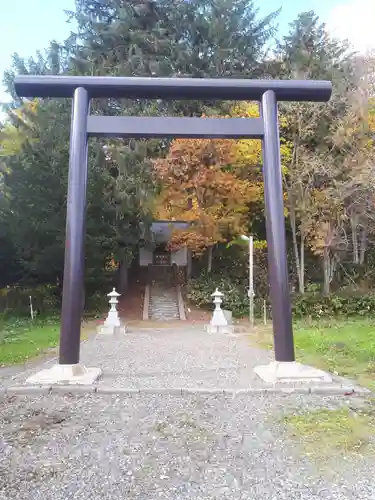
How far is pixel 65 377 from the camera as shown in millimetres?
5242

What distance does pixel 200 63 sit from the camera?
19609mm

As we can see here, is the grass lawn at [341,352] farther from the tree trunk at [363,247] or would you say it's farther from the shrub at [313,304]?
the tree trunk at [363,247]

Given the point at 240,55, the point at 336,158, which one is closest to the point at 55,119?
the point at 240,55

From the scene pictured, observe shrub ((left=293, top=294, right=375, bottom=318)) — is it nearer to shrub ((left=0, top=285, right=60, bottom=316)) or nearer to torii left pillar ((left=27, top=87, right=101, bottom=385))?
shrub ((left=0, top=285, right=60, bottom=316))

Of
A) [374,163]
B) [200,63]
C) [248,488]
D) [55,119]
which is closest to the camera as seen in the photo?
[248,488]

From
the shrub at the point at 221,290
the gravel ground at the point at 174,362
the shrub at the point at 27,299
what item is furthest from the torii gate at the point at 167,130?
the shrub at the point at 27,299

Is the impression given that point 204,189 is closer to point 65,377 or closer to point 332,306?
point 332,306

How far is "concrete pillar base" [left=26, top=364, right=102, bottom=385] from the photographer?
5.17 meters

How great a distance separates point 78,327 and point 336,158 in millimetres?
14628

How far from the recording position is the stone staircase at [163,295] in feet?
56.6

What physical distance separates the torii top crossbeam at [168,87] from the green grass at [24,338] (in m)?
4.49

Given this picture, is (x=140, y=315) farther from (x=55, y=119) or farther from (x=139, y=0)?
(x=139, y=0)

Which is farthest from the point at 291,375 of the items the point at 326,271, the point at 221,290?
the point at 326,271

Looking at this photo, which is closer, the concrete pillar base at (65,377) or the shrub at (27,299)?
the concrete pillar base at (65,377)
